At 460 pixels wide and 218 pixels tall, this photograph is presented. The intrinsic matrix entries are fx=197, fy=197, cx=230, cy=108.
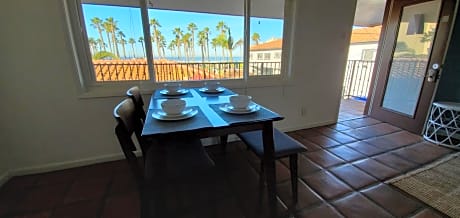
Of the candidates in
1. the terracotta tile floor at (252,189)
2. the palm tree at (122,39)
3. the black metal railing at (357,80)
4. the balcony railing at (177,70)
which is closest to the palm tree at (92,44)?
the balcony railing at (177,70)

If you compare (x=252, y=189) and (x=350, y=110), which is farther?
(x=350, y=110)

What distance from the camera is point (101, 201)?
1.51 m

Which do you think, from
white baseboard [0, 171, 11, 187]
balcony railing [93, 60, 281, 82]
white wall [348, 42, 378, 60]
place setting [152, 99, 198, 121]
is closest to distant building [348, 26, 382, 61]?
white wall [348, 42, 378, 60]

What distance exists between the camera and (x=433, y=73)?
2479 mm

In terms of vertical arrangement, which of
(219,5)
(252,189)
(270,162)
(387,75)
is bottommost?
(252,189)

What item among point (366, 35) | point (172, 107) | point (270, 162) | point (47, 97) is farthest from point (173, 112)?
point (366, 35)

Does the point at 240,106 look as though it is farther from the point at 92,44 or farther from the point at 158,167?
the point at 92,44

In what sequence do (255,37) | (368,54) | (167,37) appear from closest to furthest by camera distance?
1. (167,37)
2. (255,37)
3. (368,54)

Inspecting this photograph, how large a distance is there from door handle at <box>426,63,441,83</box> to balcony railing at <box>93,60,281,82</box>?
6.21 feet

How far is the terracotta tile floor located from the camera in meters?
1.41

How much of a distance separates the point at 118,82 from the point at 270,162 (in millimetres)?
1712

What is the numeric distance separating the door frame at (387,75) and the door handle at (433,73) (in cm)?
5

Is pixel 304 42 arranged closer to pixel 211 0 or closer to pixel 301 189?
pixel 211 0

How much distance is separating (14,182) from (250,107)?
2.17 metres
